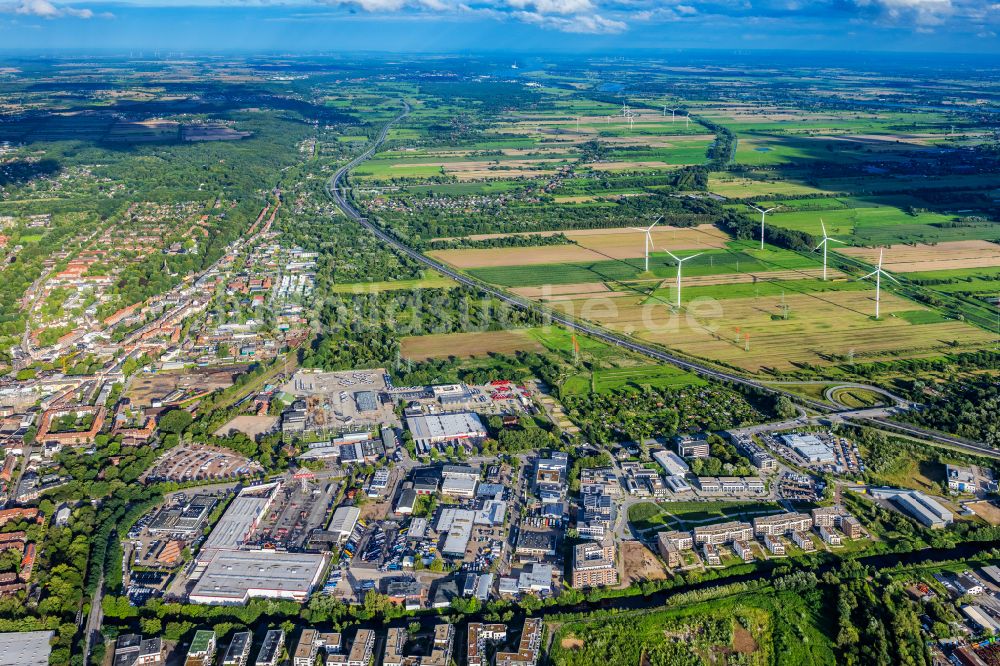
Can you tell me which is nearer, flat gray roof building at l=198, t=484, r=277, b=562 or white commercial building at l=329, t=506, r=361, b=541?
flat gray roof building at l=198, t=484, r=277, b=562

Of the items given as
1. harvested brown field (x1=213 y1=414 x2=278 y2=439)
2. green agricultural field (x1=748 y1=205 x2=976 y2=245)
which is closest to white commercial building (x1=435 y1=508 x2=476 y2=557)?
harvested brown field (x1=213 y1=414 x2=278 y2=439)

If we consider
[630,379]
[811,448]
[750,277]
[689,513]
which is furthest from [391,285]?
[689,513]

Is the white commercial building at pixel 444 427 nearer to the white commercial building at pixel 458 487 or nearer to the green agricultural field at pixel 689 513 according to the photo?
the white commercial building at pixel 458 487

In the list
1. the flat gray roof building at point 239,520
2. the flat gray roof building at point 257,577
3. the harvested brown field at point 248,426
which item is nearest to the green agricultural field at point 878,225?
the harvested brown field at point 248,426

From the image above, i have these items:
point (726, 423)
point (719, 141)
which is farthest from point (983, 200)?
point (726, 423)

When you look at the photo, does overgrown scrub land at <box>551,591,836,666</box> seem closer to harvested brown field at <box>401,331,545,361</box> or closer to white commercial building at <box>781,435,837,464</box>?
white commercial building at <box>781,435,837,464</box>
